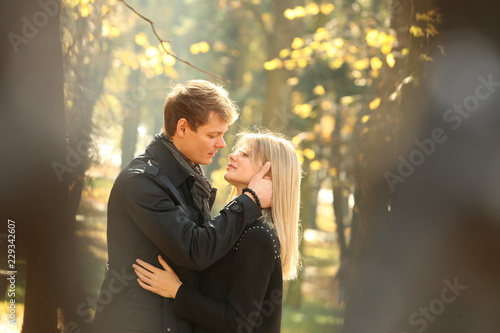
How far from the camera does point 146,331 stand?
142 inches

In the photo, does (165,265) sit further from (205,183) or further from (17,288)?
(17,288)

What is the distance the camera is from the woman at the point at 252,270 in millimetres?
3670

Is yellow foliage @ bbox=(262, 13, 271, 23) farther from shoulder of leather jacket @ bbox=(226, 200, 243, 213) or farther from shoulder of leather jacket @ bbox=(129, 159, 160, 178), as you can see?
shoulder of leather jacket @ bbox=(226, 200, 243, 213)

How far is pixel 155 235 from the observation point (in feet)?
11.7

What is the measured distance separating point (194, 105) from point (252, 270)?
0.96 meters

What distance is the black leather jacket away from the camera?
11.6ft

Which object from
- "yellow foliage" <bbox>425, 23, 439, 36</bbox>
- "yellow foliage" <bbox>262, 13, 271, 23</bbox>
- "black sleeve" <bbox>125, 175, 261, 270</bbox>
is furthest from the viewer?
"yellow foliage" <bbox>262, 13, 271, 23</bbox>

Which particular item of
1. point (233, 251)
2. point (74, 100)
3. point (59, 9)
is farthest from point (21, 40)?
point (233, 251)

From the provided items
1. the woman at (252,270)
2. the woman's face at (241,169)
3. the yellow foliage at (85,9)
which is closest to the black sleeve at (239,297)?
the woman at (252,270)

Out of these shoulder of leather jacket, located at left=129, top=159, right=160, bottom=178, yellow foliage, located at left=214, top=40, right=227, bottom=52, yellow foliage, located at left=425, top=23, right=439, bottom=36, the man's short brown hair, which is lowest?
→ shoulder of leather jacket, located at left=129, top=159, right=160, bottom=178

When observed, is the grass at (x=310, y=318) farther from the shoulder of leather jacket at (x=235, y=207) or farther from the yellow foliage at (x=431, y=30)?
the shoulder of leather jacket at (x=235, y=207)

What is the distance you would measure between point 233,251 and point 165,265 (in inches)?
14.4

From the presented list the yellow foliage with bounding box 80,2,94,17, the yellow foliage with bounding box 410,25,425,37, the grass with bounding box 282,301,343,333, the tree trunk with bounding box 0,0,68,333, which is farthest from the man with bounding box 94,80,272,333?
the grass with bounding box 282,301,343,333

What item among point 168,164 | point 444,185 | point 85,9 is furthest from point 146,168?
point 444,185
